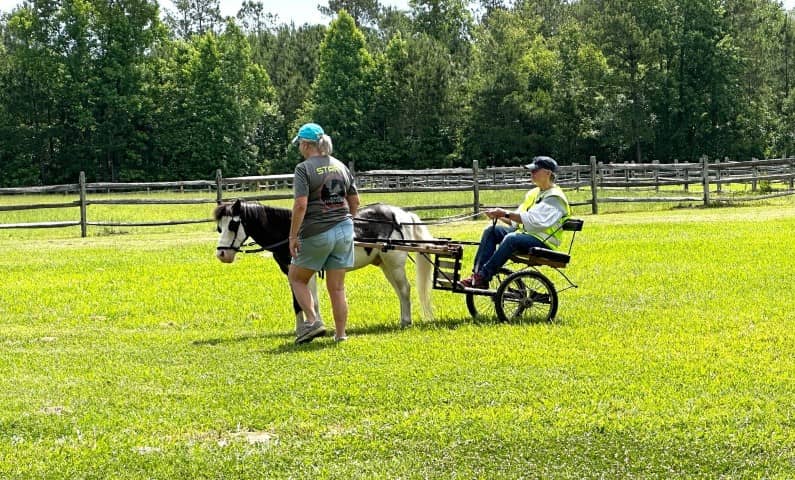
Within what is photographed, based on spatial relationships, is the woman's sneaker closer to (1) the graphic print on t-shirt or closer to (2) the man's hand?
(1) the graphic print on t-shirt

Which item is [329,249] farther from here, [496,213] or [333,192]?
[496,213]

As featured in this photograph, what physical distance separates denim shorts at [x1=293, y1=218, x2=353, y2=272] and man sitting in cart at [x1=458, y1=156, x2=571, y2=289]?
1320 millimetres

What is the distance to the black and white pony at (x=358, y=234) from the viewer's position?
30.0 feet

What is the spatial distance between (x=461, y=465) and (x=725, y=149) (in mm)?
65166

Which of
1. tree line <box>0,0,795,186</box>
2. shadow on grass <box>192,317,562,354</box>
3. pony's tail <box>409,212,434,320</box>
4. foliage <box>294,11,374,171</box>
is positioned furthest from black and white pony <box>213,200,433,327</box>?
foliage <box>294,11,374,171</box>

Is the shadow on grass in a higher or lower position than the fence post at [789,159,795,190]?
lower

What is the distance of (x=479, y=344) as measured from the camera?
8273 mm

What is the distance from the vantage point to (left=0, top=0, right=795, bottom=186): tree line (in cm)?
6419

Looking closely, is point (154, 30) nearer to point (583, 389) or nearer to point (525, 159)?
point (525, 159)

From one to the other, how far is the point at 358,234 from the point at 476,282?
123cm

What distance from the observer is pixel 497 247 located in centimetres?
941

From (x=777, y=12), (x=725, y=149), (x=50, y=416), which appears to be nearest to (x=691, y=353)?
(x=50, y=416)

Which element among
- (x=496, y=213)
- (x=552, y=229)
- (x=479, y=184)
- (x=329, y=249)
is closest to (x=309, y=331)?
(x=329, y=249)

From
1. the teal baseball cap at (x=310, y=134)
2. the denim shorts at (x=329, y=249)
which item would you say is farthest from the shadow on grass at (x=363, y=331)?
the teal baseball cap at (x=310, y=134)
